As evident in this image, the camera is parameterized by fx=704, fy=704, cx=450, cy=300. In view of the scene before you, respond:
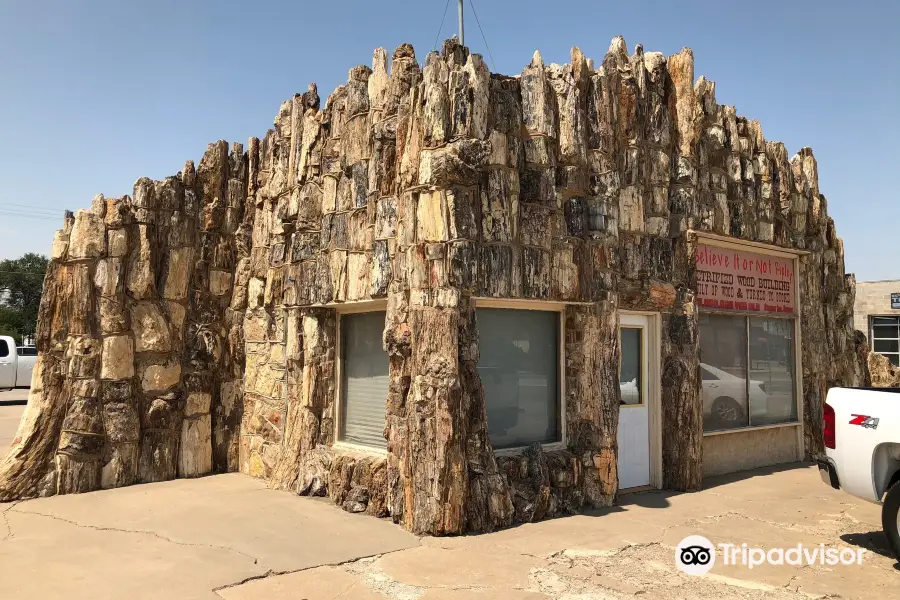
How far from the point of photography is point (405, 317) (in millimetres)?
7156

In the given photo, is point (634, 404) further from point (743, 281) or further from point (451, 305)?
point (451, 305)

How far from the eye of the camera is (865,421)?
20.3 ft

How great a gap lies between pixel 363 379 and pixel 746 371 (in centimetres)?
589

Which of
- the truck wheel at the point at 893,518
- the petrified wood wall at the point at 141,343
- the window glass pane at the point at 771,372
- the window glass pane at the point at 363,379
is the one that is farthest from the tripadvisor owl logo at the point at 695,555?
the petrified wood wall at the point at 141,343

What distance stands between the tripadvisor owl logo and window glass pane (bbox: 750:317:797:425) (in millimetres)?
4573

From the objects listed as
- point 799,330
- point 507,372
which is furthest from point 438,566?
point 799,330

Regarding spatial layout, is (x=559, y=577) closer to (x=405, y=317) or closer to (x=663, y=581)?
(x=663, y=581)

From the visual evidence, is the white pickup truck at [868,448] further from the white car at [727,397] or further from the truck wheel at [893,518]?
the white car at [727,397]

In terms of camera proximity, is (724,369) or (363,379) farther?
(724,369)

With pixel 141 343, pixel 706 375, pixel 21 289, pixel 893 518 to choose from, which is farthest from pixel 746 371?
pixel 21 289

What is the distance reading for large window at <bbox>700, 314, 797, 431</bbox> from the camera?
10.0m

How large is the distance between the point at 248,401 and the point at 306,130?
3.86m

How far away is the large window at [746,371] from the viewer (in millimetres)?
10023
